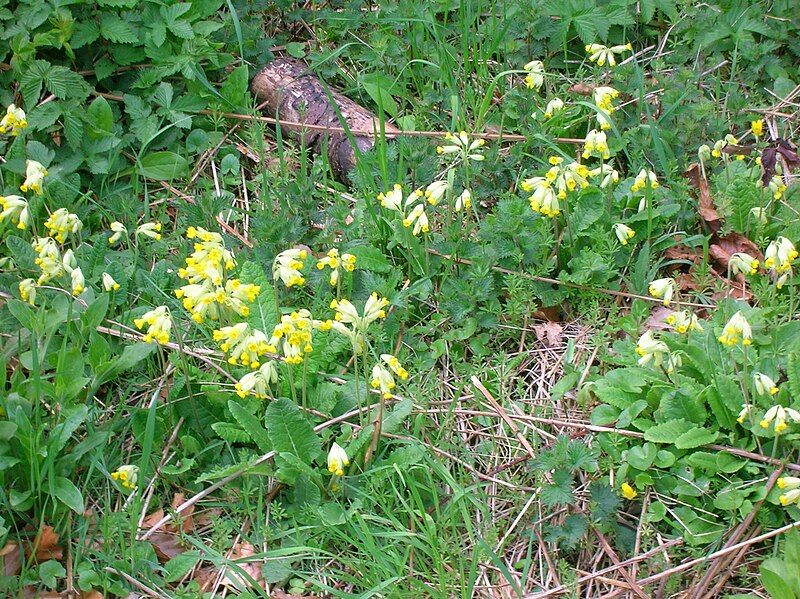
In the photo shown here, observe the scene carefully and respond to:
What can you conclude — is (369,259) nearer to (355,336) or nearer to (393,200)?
(393,200)

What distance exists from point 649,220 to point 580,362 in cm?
66

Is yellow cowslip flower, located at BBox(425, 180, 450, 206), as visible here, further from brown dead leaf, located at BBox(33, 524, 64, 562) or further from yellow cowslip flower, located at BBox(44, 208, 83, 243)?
brown dead leaf, located at BBox(33, 524, 64, 562)

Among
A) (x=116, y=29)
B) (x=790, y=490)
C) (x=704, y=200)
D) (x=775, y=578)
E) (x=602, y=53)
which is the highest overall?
(x=116, y=29)

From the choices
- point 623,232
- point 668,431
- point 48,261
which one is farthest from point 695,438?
point 48,261

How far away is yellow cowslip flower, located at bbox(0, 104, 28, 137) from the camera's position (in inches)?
145

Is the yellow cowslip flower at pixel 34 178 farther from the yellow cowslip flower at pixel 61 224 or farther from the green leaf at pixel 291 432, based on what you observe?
the green leaf at pixel 291 432

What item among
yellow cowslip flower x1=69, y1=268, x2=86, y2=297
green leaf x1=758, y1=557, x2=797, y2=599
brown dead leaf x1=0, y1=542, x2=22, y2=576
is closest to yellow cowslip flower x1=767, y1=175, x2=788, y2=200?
green leaf x1=758, y1=557, x2=797, y2=599

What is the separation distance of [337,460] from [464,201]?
1274 millimetres

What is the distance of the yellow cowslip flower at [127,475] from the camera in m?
2.81

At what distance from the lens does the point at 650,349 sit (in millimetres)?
2885

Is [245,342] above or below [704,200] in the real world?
above

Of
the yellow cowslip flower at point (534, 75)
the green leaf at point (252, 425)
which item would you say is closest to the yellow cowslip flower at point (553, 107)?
the yellow cowslip flower at point (534, 75)

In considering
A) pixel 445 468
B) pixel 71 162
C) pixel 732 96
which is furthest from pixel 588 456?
pixel 71 162

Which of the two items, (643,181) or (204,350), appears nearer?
(204,350)
